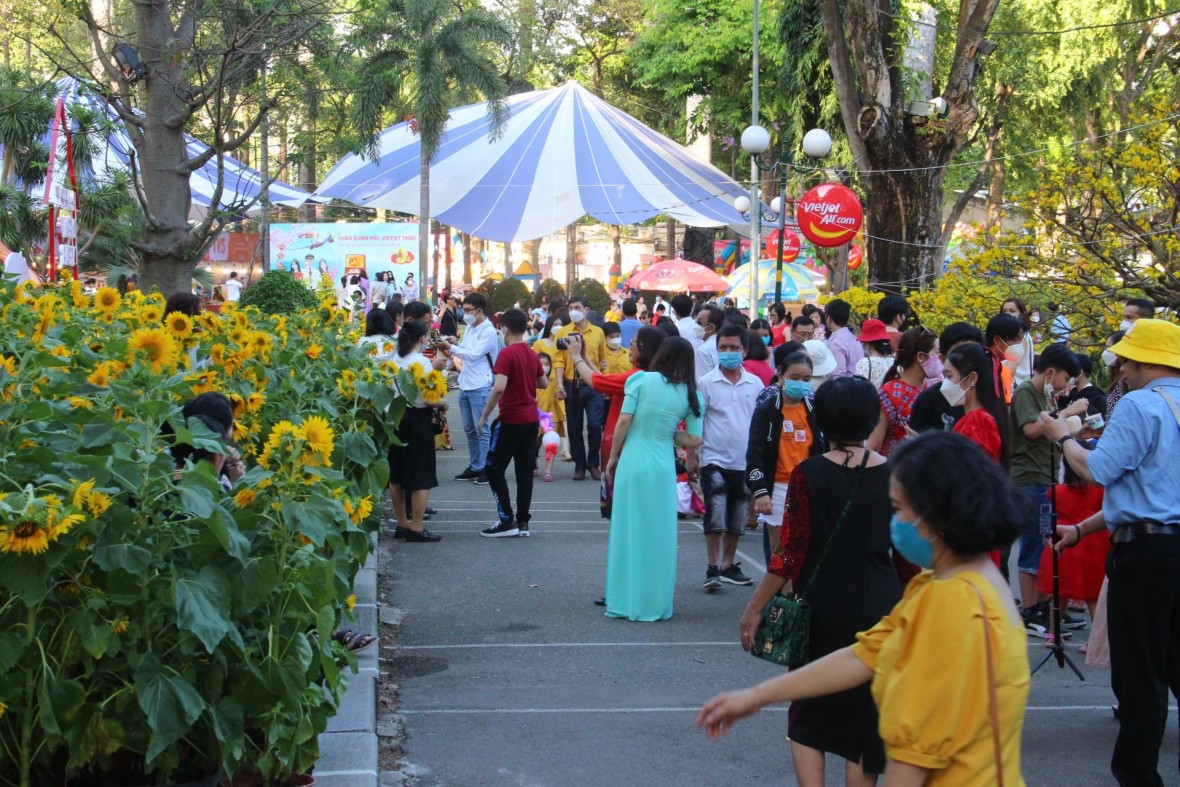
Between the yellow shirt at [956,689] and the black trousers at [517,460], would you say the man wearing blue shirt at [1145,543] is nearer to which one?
the yellow shirt at [956,689]

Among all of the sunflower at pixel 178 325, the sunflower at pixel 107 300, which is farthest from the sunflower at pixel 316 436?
the sunflower at pixel 107 300

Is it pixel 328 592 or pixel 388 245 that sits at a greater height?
pixel 388 245

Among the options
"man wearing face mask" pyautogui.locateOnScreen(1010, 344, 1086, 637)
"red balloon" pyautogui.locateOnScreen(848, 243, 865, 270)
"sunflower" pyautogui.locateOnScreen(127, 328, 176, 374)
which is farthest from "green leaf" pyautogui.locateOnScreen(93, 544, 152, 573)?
"red balloon" pyautogui.locateOnScreen(848, 243, 865, 270)

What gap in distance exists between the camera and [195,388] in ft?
18.1

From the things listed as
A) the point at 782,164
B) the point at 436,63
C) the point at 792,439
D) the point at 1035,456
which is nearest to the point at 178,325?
the point at 792,439

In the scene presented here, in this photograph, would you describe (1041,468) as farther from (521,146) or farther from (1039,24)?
(521,146)

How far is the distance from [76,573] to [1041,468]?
19.6 ft

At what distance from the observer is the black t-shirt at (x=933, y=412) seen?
734 centimetres

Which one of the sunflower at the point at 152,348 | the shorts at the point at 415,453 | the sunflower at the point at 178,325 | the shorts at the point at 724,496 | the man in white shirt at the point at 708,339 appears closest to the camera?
the sunflower at the point at 152,348

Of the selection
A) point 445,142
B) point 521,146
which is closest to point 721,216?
point 521,146

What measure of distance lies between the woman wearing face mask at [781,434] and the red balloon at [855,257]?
102 ft

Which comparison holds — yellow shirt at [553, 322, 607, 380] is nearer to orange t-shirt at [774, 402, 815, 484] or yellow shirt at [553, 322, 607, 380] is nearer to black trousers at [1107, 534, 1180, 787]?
orange t-shirt at [774, 402, 815, 484]

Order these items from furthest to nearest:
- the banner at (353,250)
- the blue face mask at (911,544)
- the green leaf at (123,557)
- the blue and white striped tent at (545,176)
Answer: the banner at (353,250), the blue and white striped tent at (545,176), the green leaf at (123,557), the blue face mask at (911,544)

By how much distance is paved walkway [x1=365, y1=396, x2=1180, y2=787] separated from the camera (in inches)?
227
